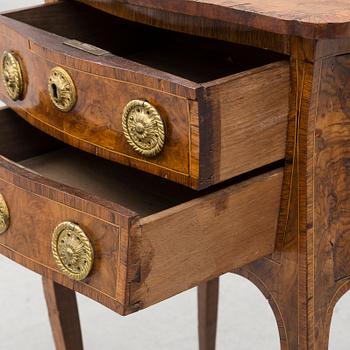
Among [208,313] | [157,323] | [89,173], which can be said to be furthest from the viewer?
[157,323]

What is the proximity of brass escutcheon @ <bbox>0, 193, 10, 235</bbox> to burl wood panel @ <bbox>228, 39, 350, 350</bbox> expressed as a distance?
1.05ft

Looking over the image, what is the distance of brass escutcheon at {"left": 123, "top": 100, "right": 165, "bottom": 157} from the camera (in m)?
1.36

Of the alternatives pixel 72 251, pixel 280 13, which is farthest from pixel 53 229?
pixel 280 13

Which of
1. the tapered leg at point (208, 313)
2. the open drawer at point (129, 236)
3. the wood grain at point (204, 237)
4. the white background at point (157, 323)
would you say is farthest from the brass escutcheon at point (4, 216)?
the white background at point (157, 323)

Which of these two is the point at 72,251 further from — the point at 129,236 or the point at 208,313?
the point at 208,313

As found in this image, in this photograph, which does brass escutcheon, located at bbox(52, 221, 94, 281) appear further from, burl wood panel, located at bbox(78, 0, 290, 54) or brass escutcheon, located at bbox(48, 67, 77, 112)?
burl wood panel, located at bbox(78, 0, 290, 54)

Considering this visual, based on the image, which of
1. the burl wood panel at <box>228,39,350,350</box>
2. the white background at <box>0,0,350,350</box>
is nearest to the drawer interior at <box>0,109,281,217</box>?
the burl wood panel at <box>228,39,350,350</box>

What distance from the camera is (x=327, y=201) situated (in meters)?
1.49

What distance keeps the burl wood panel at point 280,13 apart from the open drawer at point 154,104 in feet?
0.21

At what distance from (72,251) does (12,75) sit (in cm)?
31

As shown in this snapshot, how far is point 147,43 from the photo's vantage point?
5.93ft

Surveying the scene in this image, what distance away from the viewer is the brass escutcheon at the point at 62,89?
1472 mm

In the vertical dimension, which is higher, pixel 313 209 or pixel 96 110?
pixel 96 110

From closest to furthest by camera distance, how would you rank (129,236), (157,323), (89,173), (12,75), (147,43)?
(129,236) → (12,75) → (89,173) → (147,43) → (157,323)
